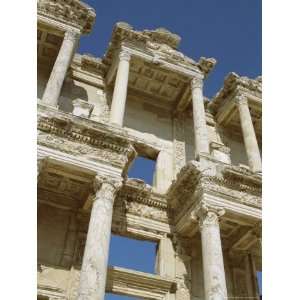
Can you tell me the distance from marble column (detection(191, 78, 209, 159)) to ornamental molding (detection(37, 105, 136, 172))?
2861 mm

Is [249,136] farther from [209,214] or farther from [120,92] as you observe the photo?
[120,92]

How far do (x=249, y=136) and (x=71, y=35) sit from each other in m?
7.99

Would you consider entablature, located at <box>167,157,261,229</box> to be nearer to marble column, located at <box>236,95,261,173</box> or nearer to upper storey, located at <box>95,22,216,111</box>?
marble column, located at <box>236,95,261,173</box>

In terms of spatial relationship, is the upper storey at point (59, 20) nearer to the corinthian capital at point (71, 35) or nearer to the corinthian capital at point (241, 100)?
the corinthian capital at point (71, 35)

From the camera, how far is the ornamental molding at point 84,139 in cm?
1157

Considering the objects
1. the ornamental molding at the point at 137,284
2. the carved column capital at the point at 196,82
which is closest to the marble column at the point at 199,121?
the carved column capital at the point at 196,82

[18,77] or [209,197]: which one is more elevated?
[209,197]

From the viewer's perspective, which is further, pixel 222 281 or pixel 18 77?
pixel 222 281

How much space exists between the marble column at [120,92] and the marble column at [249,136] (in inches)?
199

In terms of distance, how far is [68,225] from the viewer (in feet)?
43.2

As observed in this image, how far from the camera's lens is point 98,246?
9.86m

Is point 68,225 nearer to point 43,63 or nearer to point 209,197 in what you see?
point 209,197
